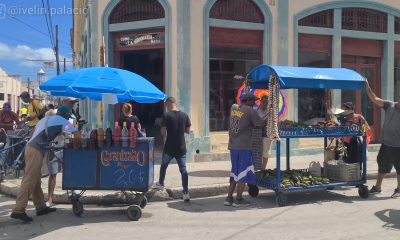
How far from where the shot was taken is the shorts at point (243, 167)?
7.57m

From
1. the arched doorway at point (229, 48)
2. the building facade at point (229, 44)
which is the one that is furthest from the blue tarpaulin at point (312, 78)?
the arched doorway at point (229, 48)

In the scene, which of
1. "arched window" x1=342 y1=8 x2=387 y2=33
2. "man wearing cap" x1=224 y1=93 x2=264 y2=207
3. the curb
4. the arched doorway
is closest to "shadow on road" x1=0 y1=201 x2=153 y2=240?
the curb

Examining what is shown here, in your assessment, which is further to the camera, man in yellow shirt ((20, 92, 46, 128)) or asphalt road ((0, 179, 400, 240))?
man in yellow shirt ((20, 92, 46, 128))

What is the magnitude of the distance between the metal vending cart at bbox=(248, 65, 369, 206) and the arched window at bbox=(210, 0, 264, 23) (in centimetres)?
376

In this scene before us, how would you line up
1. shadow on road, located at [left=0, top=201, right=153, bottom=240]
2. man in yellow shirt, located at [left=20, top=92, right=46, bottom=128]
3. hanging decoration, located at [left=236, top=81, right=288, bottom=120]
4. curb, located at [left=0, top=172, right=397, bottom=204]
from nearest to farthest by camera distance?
1. shadow on road, located at [left=0, top=201, right=153, bottom=240]
2. curb, located at [left=0, top=172, right=397, bottom=204]
3. hanging decoration, located at [left=236, top=81, right=288, bottom=120]
4. man in yellow shirt, located at [left=20, top=92, right=46, bottom=128]

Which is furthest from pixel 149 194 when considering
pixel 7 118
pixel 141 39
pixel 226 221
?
pixel 7 118

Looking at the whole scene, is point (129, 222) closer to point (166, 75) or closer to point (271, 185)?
point (271, 185)

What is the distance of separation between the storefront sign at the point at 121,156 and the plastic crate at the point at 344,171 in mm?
3667

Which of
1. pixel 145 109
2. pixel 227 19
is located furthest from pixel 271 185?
pixel 145 109

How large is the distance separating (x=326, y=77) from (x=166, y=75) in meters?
4.79

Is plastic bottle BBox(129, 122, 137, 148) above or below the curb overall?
above

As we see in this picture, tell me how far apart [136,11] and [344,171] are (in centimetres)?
671

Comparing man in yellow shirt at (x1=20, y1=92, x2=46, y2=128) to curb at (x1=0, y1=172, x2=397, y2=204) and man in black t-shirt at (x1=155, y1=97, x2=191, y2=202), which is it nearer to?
curb at (x1=0, y1=172, x2=397, y2=204)

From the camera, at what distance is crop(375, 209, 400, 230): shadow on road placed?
21.0ft
